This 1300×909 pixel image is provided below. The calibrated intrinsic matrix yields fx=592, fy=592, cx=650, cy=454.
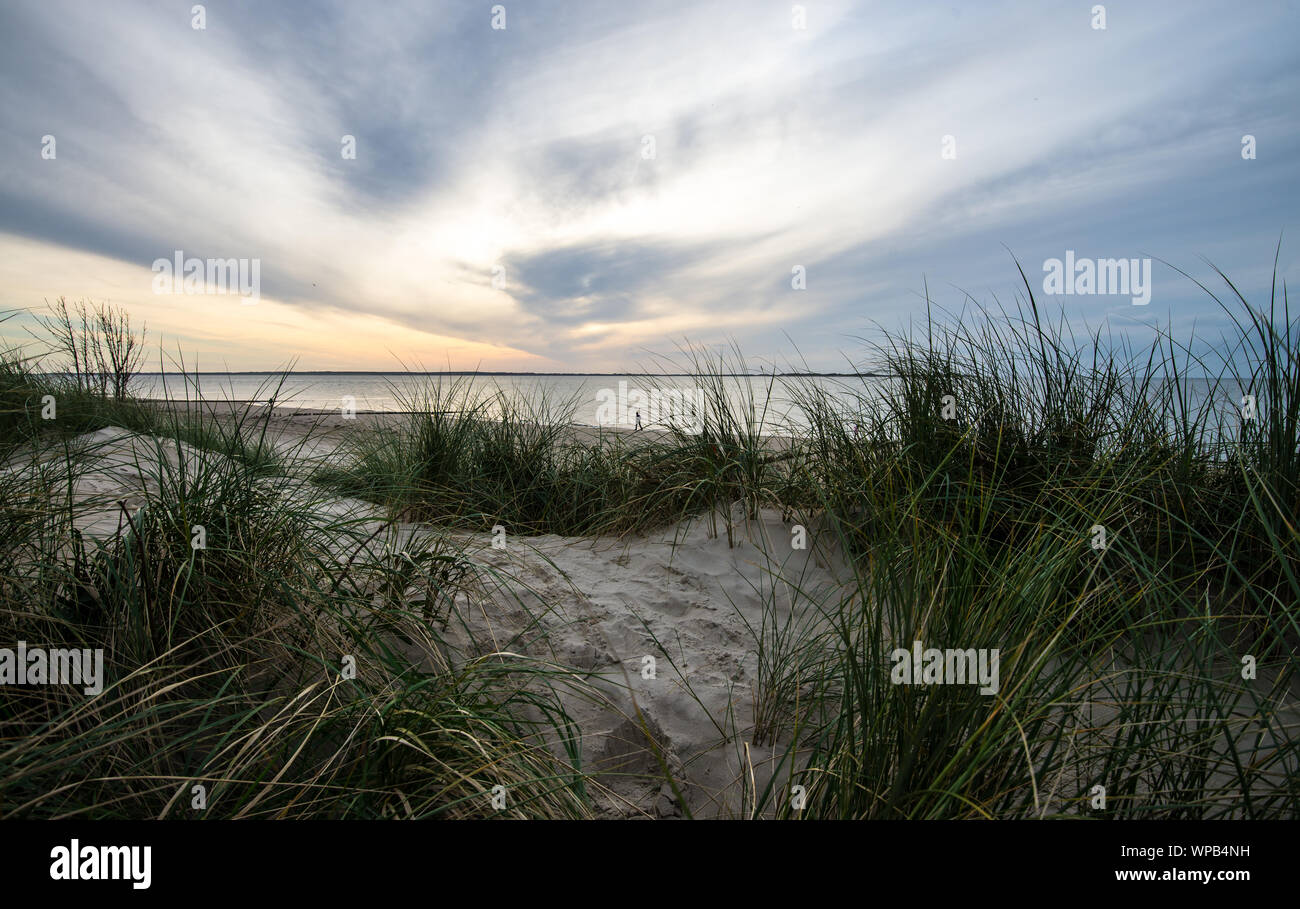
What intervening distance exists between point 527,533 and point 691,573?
135 centimetres

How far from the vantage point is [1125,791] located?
1489 millimetres

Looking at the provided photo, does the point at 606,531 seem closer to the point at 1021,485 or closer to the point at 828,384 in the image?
the point at 828,384

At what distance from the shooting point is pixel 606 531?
158 inches

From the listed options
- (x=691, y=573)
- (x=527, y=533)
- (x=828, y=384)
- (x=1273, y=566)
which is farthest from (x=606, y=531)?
(x=1273, y=566)

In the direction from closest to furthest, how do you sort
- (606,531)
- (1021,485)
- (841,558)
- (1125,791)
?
(1125,791) < (1021,485) < (841,558) < (606,531)

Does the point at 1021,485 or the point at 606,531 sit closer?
the point at 1021,485

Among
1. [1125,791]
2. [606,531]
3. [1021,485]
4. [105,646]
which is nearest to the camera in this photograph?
[1125,791]
